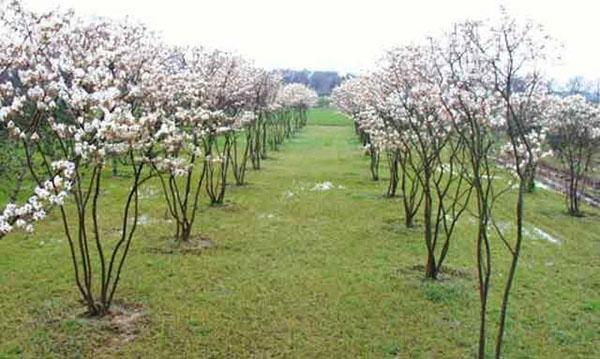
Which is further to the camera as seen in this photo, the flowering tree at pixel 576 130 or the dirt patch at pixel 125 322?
the flowering tree at pixel 576 130

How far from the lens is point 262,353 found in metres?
8.43

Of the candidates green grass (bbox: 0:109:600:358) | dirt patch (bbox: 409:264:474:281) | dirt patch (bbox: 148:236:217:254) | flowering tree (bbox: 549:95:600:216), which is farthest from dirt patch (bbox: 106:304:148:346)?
flowering tree (bbox: 549:95:600:216)

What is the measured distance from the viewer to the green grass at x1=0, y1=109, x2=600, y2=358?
8.73m

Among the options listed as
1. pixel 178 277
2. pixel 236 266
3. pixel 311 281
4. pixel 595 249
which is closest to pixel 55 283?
pixel 178 277

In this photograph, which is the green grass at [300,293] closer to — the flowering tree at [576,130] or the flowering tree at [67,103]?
the flowering tree at [67,103]

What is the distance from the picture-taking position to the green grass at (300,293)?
8734 millimetres

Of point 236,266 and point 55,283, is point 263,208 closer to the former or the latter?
point 236,266

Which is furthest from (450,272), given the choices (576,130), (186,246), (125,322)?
(576,130)

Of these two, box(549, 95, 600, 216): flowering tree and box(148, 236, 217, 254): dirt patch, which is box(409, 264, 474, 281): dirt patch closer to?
box(148, 236, 217, 254): dirt patch

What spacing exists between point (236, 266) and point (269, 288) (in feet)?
5.09

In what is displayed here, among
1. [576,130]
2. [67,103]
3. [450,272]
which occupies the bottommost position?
[450,272]

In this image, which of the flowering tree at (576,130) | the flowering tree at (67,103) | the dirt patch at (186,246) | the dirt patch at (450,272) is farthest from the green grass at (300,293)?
the flowering tree at (576,130)

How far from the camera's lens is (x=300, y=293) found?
35.9 ft

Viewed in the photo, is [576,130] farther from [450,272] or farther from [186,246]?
[186,246]
